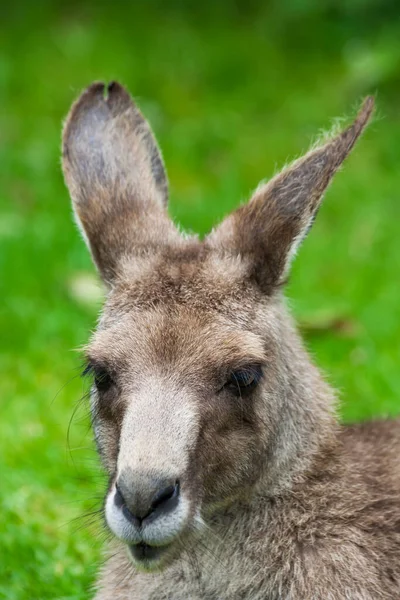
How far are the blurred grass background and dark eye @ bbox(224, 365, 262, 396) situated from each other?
60.1 inches

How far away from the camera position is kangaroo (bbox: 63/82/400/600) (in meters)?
4.60

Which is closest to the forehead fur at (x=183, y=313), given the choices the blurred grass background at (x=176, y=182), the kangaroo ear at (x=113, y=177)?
the kangaroo ear at (x=113, y=177)

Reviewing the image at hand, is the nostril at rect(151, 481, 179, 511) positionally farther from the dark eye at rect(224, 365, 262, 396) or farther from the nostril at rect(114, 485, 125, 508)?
the dark eye at rect(224, 365, 262, 396)

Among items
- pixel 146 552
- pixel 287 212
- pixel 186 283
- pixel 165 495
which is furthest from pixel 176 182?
pixel 165 495

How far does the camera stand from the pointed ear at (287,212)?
504 centimetres

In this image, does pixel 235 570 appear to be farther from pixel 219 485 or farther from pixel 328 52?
pixel 328 52

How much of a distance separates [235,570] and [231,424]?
25.0 inches

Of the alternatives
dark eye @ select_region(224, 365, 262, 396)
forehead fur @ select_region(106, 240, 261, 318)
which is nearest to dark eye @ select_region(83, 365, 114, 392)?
forehead fur @ select_region(106, 240, 261, 318)

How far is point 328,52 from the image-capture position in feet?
46.0

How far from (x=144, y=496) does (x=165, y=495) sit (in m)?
0.08

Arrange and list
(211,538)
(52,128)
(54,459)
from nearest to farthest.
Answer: (211,538) < (54,459) < (52,128)

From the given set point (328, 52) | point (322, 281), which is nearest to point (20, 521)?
point (322, 281)

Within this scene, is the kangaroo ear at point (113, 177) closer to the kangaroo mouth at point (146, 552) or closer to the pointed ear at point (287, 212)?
the pointed ear at point (287, 212)

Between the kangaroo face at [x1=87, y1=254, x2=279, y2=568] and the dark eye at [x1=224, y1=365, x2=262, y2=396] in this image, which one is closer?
the kangaroo face at [x1=87, y1=254, x2=279, y2=568]
